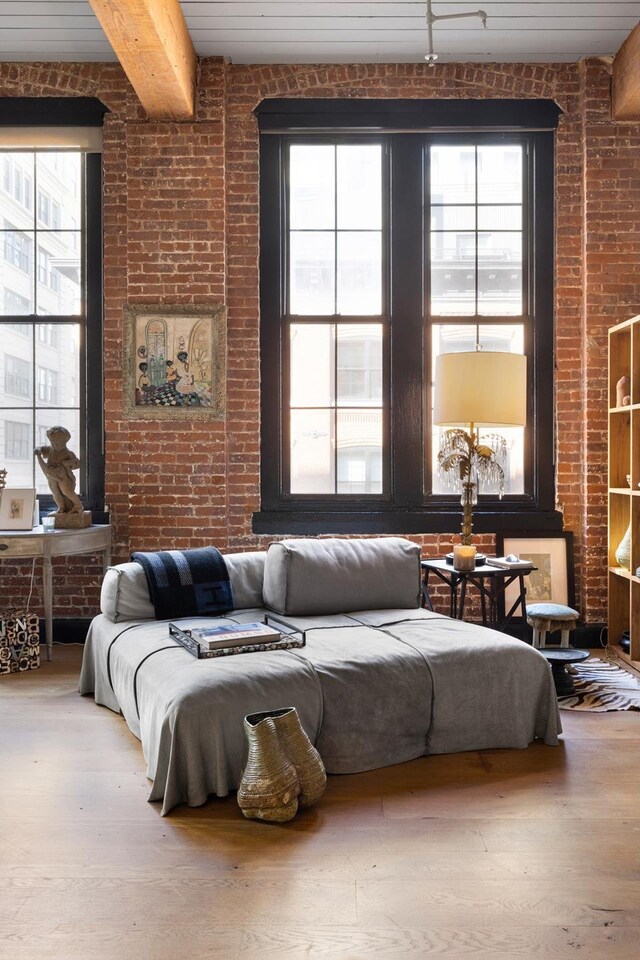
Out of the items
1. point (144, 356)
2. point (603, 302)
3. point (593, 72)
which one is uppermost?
point (593, 72)

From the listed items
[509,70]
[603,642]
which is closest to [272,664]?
[603,642]

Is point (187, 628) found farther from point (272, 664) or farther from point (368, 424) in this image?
point (368, 424)

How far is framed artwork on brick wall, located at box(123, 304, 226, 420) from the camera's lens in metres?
5.16

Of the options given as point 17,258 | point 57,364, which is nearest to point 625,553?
point 57,364

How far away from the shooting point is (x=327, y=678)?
310 cm

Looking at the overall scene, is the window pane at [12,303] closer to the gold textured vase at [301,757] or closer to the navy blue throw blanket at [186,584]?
the navy blue throw blanket at [186,584]

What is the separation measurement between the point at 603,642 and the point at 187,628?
118 inches

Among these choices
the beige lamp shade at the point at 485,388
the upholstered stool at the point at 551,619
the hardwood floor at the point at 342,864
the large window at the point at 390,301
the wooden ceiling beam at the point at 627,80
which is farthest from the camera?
the large window at the point at 390,301

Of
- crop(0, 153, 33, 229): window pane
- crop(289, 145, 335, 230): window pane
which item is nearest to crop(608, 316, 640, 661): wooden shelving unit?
crop(289, 145, 335, 230): window pane

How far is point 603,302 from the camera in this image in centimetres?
515

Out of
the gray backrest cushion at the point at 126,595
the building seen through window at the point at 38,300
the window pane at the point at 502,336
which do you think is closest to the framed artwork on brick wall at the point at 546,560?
the window pane at the point at 502,336

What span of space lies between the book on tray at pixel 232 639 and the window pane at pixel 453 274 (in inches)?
111

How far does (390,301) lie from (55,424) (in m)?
2.48

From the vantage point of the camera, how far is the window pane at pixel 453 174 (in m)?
5.32
